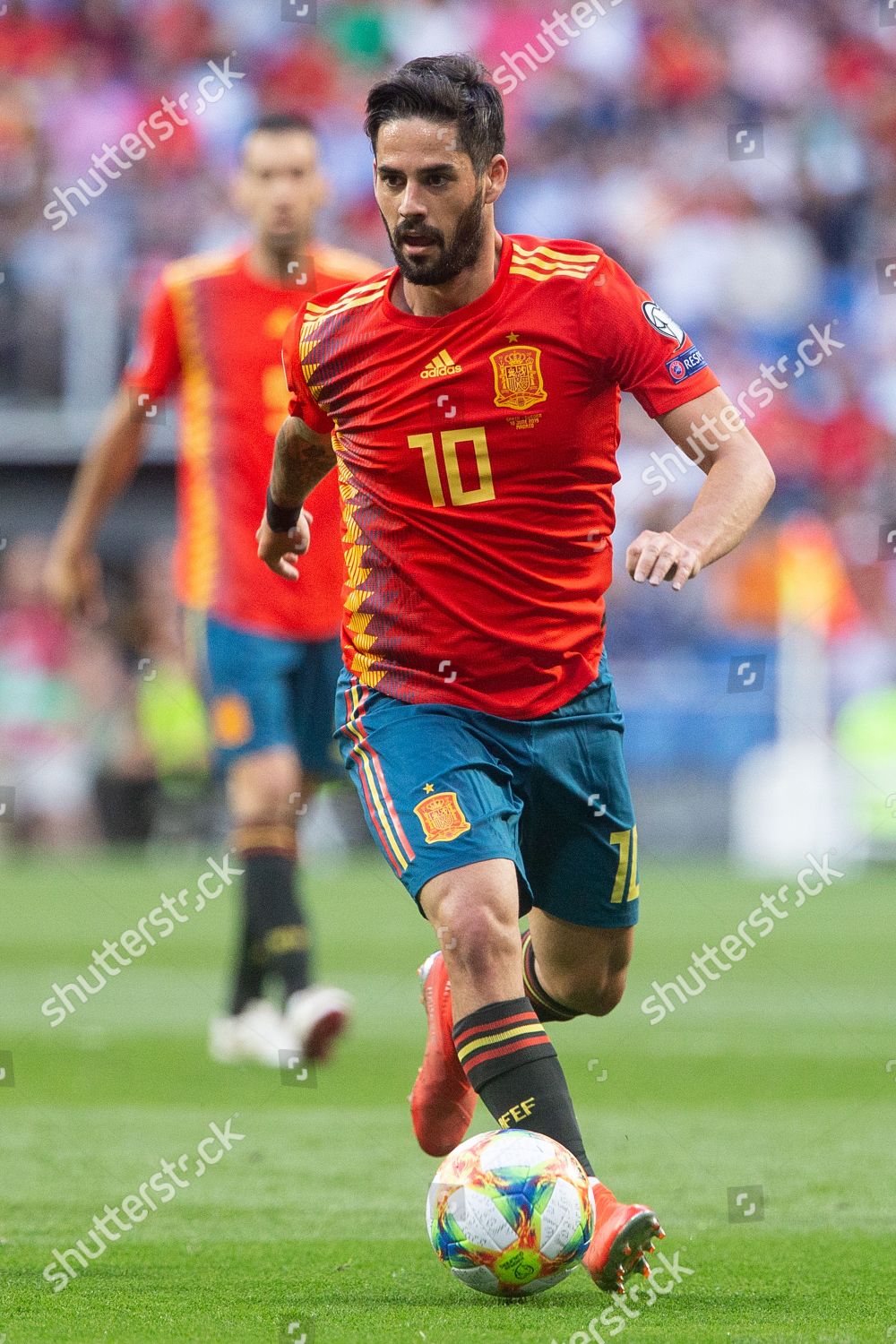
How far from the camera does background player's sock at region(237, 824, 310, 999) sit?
7453mm

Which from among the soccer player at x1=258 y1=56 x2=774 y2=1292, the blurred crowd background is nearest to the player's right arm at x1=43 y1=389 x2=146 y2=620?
the soccer player at x1=258 y1=56 x2=774 y2=1292

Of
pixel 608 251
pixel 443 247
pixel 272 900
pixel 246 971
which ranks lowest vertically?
pixel 246 971

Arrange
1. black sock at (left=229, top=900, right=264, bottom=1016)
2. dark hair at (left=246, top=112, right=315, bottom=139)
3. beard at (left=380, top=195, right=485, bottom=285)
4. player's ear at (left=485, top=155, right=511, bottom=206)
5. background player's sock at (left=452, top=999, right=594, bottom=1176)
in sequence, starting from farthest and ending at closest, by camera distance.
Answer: dark hair at (left=246, top=112, right=315, bottom=139)
black sock at (left=229, top=900, right=264, bottom=1016)
player's ear at (left=485, top=155, right=511, bottom=206)
beard at (left=380, top=195, right=485, bottom=285)
background player's sock at (left=452, top=999, right=594, bottom=1176)

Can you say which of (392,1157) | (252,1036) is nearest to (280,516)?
(392,1157)

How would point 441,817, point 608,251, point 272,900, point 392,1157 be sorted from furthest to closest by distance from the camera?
point 608,251 → point 272,900 → point 392,1157 → point 441,817

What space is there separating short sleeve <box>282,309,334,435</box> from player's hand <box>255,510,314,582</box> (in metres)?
0.35

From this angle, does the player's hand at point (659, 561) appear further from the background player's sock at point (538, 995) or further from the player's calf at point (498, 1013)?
the background player's sock at point (538, 995)

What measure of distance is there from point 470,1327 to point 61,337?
16.9m

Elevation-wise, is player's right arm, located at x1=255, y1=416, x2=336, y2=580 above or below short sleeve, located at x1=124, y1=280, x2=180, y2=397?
above

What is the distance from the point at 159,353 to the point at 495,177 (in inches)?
145

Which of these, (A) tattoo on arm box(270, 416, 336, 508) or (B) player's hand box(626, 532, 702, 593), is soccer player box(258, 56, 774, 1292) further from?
(B) player's hand box(626, 532, 702, 593)

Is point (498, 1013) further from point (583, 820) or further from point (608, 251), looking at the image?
point (608, 251)

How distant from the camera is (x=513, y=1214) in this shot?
389 cm

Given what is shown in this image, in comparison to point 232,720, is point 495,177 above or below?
above
